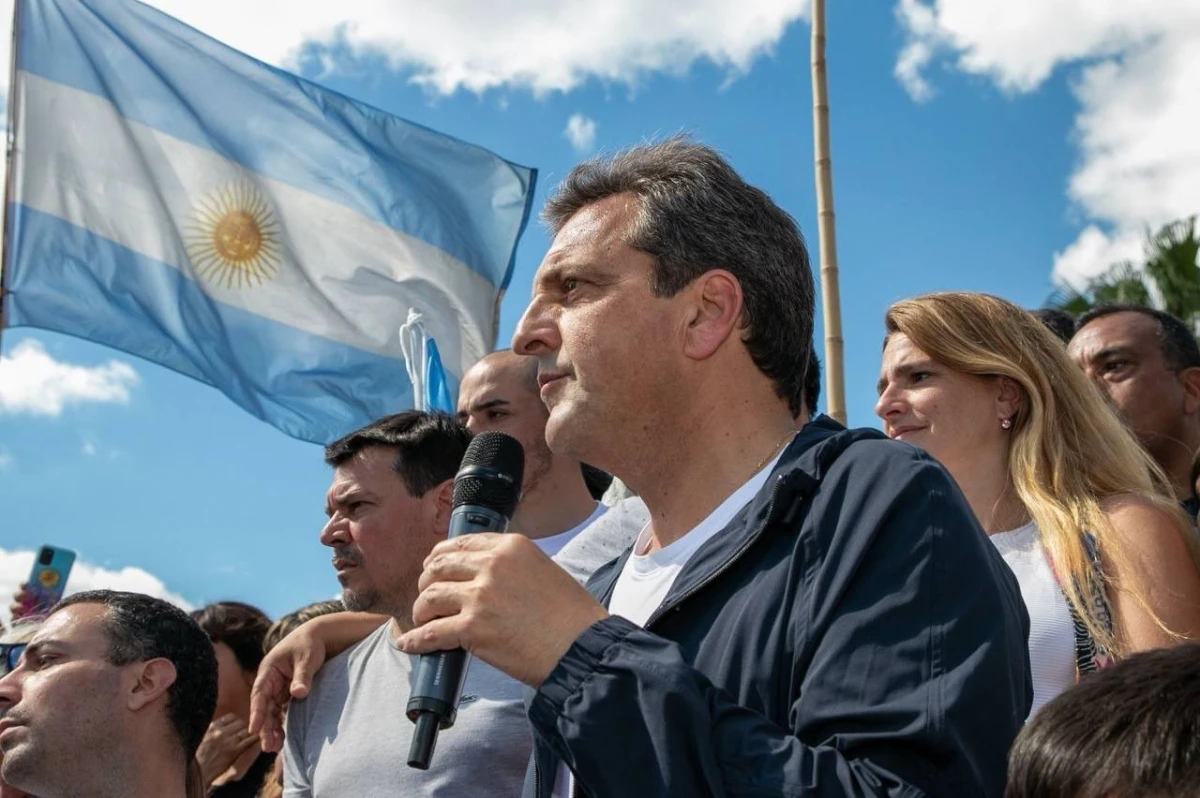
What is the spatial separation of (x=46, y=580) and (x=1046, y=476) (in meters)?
4.14

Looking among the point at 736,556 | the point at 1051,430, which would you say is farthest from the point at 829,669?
the point at 1051,430

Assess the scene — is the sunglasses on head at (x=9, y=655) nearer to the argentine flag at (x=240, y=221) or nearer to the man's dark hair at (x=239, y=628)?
the man's dark hair at (x=239, y=628)

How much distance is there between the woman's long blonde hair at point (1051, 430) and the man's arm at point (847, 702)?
1535 mm

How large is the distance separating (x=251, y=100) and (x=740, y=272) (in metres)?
6.41

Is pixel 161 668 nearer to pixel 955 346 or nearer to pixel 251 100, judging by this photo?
pixel 955 346

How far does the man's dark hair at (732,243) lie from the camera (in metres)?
2.72

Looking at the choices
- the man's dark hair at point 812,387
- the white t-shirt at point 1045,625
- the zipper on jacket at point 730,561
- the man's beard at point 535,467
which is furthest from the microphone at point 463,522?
the man's beard at point 535,467

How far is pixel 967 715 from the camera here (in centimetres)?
190

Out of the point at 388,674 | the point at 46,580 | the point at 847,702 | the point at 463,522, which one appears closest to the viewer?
the point at 847,702

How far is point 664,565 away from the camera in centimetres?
262

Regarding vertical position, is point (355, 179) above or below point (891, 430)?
above

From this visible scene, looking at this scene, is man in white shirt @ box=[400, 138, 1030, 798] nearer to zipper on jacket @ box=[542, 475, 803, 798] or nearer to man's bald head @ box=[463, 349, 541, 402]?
zipper on jacket @ box=[542, 475, 803, 798]

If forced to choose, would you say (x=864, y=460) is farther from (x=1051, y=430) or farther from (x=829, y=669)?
(x=1051, y=430)

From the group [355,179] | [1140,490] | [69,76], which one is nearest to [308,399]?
[355,179]
